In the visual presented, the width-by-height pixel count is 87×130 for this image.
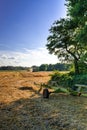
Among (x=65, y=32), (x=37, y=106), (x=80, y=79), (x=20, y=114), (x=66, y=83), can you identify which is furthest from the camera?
(x=65, y=32)

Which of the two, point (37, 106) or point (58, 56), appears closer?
point (37, 106)

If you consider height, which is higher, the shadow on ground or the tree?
the tree

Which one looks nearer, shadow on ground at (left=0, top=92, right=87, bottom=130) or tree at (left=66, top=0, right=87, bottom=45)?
shadow on ground at (left=0, top=92, right=87, bottom=130)

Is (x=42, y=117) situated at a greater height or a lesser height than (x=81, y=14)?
lesser

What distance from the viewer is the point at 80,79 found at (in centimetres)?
3192

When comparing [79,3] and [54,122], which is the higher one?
[79,3]

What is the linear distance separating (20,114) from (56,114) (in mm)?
2110

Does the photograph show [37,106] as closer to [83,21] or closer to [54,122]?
[54,122]

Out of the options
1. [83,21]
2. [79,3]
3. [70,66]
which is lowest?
[70,66]

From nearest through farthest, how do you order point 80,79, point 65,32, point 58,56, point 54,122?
1. point 54,122
2. point 80,79
3. point 65,32
4. point 58,56

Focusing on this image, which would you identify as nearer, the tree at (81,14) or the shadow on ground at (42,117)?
the shadow on ground at (42,117)

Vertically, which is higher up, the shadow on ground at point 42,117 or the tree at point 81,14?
the tree at point 81,14

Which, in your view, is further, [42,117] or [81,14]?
[81,14]

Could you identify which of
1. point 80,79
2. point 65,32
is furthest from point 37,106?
point 65,32
